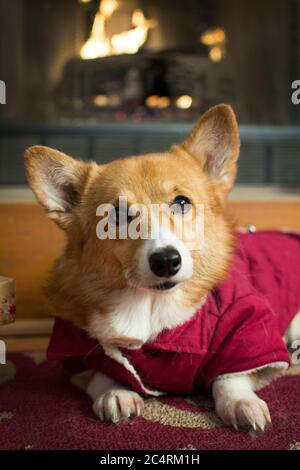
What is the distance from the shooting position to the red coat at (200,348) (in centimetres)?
124

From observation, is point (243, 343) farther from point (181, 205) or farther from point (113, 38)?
point (113, 38)

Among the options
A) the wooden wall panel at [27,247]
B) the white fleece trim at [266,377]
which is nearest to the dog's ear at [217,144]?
the white fleece trim at [266,377]

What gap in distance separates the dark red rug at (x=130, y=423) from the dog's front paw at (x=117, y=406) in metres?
0.02

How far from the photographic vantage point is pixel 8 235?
2.21m

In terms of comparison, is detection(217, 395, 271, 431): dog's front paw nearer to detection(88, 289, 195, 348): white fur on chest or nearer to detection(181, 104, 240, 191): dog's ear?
detection(88, 289, 195, 348): white fur on chest

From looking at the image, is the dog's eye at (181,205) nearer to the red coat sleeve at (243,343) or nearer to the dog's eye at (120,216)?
the dog's eye at (120,216)

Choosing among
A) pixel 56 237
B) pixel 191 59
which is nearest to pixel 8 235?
pixel 56 237

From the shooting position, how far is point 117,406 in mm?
1204

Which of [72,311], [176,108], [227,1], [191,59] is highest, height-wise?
[227,1]

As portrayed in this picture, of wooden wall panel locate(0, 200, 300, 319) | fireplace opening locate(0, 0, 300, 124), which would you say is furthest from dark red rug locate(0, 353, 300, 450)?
fireplace opening locate(0, 0, 300, 124)

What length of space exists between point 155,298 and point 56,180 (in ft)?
1.19

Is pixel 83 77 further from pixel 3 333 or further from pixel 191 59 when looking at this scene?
pixel 3 333

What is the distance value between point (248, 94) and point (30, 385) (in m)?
2.40

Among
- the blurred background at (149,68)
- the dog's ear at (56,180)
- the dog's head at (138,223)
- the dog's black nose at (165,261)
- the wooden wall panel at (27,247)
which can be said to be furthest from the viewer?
the blurred background at (149,68)
